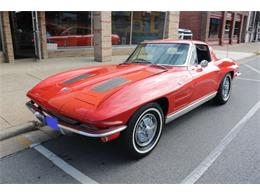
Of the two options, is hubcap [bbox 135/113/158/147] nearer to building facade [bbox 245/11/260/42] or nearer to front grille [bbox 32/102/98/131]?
front grille [bbox 32/102/98/131]

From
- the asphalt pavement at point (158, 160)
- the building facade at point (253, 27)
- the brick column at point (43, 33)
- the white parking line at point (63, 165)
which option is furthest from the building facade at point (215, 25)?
the white parking line at point (63, 165)

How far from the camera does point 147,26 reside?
13.0m

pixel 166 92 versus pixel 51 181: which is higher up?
pixel 166 92

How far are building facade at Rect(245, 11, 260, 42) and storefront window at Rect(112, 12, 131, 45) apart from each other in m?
21.4

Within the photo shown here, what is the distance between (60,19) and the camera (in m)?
9.62

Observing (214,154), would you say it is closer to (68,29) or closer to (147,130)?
(147,130)

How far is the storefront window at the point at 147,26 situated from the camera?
12.4 metres

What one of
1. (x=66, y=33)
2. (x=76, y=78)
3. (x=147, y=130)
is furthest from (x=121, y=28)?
(x=147, y=130)

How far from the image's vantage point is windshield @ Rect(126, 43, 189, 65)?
3826mm

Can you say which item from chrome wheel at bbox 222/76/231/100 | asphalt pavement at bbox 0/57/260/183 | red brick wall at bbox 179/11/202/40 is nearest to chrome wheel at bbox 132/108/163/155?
asphalt pavement at bbox 0/57/260/183

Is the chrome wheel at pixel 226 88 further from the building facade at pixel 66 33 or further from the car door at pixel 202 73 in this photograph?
the building facade at pixel 66 33

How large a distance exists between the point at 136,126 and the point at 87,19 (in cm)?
898

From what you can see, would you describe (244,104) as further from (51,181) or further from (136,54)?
(51,181)
